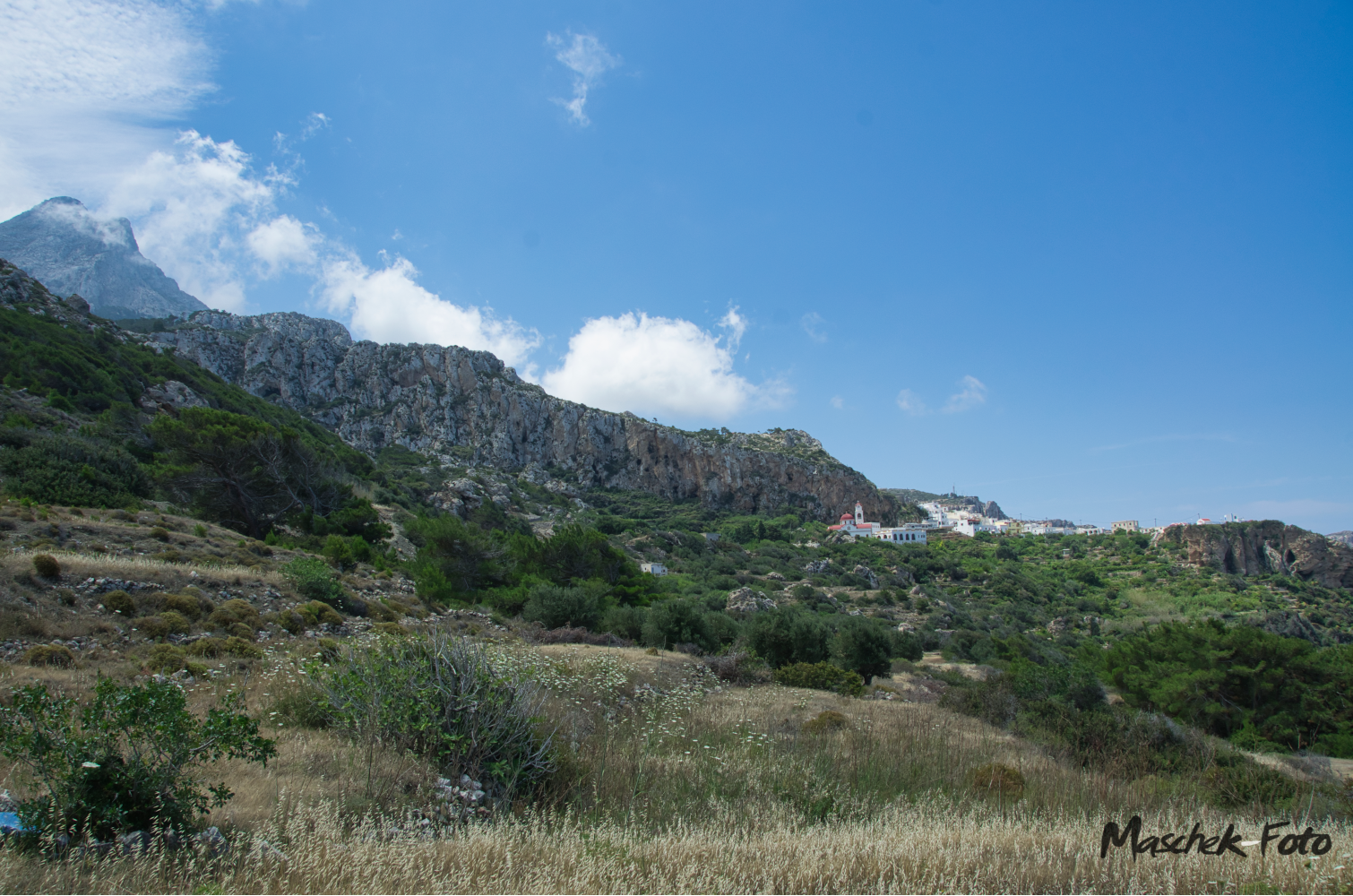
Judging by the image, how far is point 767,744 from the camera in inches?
259

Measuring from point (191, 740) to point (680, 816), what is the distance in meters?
3.11

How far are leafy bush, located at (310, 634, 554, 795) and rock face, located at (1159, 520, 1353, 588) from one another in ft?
247

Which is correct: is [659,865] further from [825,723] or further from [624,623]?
[624,623]

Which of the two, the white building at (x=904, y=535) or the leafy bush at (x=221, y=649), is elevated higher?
the white building at (x=904, y=535)

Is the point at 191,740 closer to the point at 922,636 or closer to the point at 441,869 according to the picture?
→ the point at 441,869

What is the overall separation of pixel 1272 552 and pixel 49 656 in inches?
3335

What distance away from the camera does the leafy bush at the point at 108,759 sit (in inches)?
121

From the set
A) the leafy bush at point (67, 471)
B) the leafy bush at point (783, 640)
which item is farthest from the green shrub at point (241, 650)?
the leafy bush at point (67, 471)

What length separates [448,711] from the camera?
193 inches

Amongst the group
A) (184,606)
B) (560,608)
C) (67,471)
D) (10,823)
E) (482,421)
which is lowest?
(560,608)

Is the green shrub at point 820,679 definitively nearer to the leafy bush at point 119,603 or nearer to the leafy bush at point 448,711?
the leafy bush at point 448,711

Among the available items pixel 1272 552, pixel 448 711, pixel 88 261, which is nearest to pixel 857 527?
pixel 1272 552

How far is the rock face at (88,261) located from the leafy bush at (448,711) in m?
129

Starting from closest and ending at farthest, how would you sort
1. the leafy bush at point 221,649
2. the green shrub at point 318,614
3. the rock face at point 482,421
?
the leafy bush at point 221,649, the green shrub at point 318,614, the rock face at point 482,421
